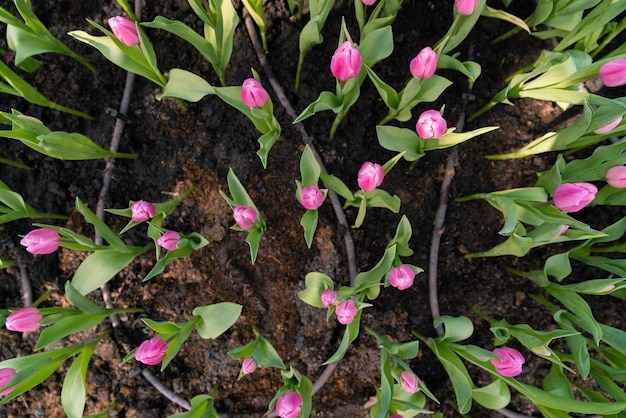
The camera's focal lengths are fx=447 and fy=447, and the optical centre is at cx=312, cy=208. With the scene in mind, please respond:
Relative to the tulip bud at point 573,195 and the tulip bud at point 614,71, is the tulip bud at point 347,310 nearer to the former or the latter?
the tulip bud at point 573,195

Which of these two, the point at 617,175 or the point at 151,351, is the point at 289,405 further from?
the point at 617,175

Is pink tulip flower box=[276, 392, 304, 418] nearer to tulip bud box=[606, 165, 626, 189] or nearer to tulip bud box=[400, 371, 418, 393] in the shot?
tulip bud box=[400, 371, 418, 393]

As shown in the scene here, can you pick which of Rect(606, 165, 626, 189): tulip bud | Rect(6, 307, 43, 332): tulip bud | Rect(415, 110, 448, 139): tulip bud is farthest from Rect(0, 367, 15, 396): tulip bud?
Rect(606, 165, 626, 189): tulip bud

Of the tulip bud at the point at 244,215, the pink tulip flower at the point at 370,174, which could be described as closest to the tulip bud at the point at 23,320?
the tulip bud at the point at 244,215

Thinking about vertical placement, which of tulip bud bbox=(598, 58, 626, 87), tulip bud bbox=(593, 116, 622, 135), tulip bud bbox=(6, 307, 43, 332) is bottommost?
tulip bud bbox=(6, 307, 43, 332)

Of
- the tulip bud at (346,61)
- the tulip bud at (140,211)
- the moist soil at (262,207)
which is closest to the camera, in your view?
the tulip bud at (346,61)

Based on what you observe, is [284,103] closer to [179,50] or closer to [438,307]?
[179,50]

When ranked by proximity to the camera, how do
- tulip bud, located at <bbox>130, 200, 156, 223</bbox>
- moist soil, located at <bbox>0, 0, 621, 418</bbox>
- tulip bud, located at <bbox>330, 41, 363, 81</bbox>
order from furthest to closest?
moist soil, located at <bbox>0, 0, 621, 418</bbox>
tulip bud, located at <bbox>130, 200, 156, 223</bbox>
tulip bud, located at <bbox>330, 41, 363, 81</bbox>
